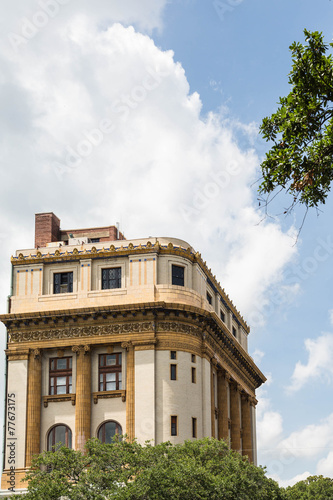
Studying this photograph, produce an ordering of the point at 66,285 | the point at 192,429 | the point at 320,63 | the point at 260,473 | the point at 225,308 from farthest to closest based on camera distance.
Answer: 1. the point at 225,308
2. the point at 66,285
3. the point at 192,429
4. the point at 260,473
5. the point at 320,63

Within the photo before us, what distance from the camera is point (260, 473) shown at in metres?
69.4

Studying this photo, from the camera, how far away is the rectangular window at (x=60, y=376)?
8169 centimetres

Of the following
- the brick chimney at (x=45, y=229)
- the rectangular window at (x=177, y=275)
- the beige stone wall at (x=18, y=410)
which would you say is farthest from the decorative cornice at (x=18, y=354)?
the rectangular window at (x=177, y=275)

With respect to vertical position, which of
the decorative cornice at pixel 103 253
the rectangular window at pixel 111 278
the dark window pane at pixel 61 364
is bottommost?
the dark window pane at pixel 61 364

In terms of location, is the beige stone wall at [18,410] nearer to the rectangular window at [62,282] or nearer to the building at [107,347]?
the building at [107,347]

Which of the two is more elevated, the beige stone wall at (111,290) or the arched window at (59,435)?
the beige stone wall at (111,290)

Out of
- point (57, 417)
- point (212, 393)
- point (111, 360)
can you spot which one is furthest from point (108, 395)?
point (212, 393)

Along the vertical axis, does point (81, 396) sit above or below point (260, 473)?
above

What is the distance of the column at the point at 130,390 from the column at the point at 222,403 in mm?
15464

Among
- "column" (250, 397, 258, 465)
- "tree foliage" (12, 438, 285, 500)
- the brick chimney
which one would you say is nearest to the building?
the brick chimney

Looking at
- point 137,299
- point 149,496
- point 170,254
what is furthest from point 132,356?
point 149,496

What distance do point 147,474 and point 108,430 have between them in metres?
22.0

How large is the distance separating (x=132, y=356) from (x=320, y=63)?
57.1m

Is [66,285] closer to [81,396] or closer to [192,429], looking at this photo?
[81,396]
